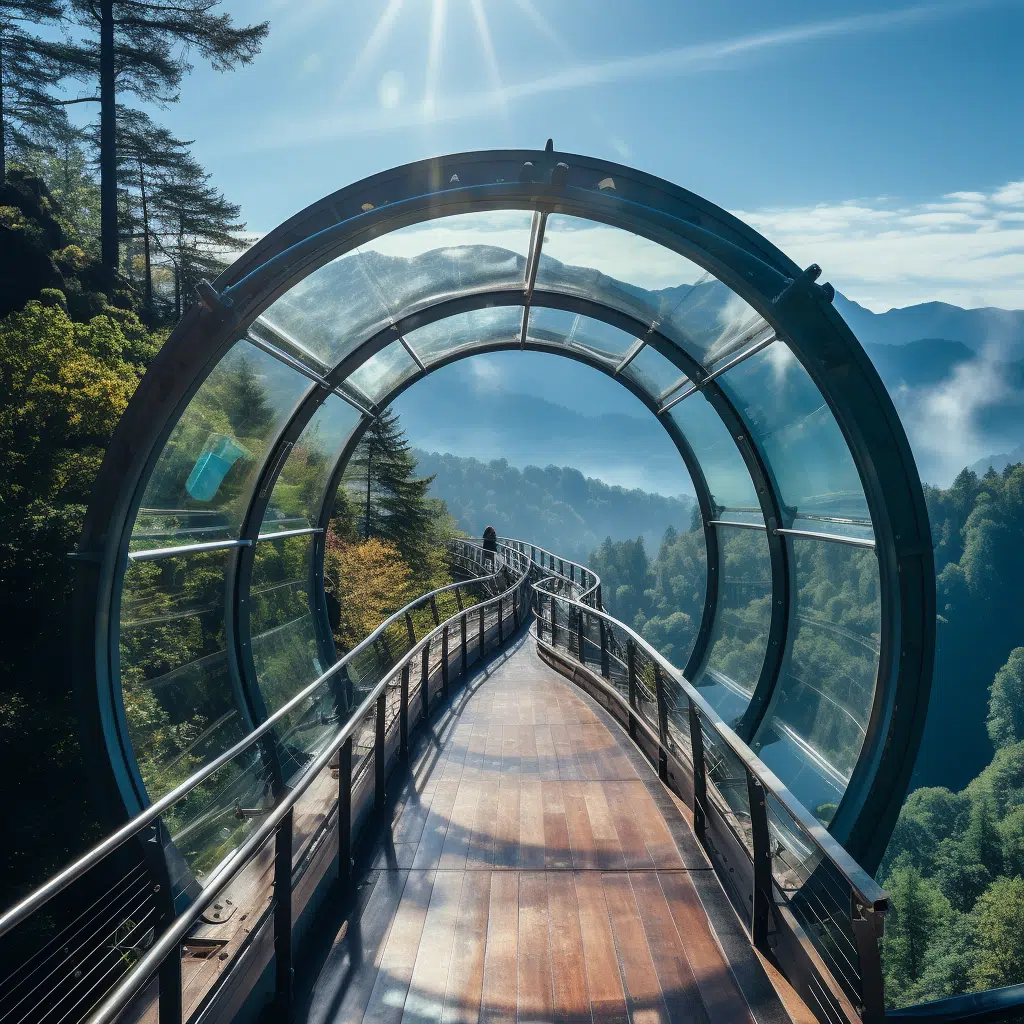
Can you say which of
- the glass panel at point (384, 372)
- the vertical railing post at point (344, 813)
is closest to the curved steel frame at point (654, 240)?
the vertical railing post at point (344, 813)

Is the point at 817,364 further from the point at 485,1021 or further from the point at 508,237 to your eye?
the point at 485,1021

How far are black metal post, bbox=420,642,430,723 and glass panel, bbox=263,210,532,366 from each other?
3142 mm

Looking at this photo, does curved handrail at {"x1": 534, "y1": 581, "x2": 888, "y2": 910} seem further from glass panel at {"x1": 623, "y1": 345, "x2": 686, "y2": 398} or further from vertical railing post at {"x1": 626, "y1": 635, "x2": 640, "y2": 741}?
glass panel at {"x1": 623, "y1": 345, "x2": 686, "y2": 398}

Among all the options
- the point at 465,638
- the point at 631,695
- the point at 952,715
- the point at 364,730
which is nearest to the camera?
the point at 364,730

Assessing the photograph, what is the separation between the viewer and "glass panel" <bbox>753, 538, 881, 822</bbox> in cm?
595

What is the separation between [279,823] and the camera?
2.93m

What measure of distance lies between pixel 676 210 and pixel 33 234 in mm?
20907

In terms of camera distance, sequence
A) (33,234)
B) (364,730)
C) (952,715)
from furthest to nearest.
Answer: (952,715), (33,234), (364,730)

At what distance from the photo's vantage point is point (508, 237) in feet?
22.2

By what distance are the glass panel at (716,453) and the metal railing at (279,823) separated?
370 centimetres

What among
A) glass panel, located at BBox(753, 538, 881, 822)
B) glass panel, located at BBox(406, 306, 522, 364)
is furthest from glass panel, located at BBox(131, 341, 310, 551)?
glass panel, located at BBox(753, 538, 881, 822)

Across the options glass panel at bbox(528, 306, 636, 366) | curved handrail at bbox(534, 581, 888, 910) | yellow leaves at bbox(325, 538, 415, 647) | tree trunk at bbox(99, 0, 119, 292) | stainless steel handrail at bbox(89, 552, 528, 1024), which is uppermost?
tree trunk at bbox(99, 0, 119, 292)

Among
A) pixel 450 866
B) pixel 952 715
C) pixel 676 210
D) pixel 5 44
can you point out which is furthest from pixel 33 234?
pixel 952 715

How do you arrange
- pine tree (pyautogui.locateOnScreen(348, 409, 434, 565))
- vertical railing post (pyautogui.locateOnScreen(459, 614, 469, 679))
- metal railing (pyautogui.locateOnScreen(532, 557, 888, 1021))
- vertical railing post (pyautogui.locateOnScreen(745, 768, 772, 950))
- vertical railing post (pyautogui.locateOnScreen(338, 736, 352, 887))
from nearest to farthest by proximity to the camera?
1. metal railing (pyautogui.locateOnScreen(532, 557, 888, 1021))
2. vertical railing post (pyautogui.locateOnScreen(745, 768, 772, 950))
3. vertical railing post (pyautogui.locateOnScreen(338, 736, 352, 887))
4. vertical railing post (pyautogui.locateOnScreen(459, 614, 469, 679))
5. pine tree (pyautogui.locateOnScreen(348, 409, 434, 565))
